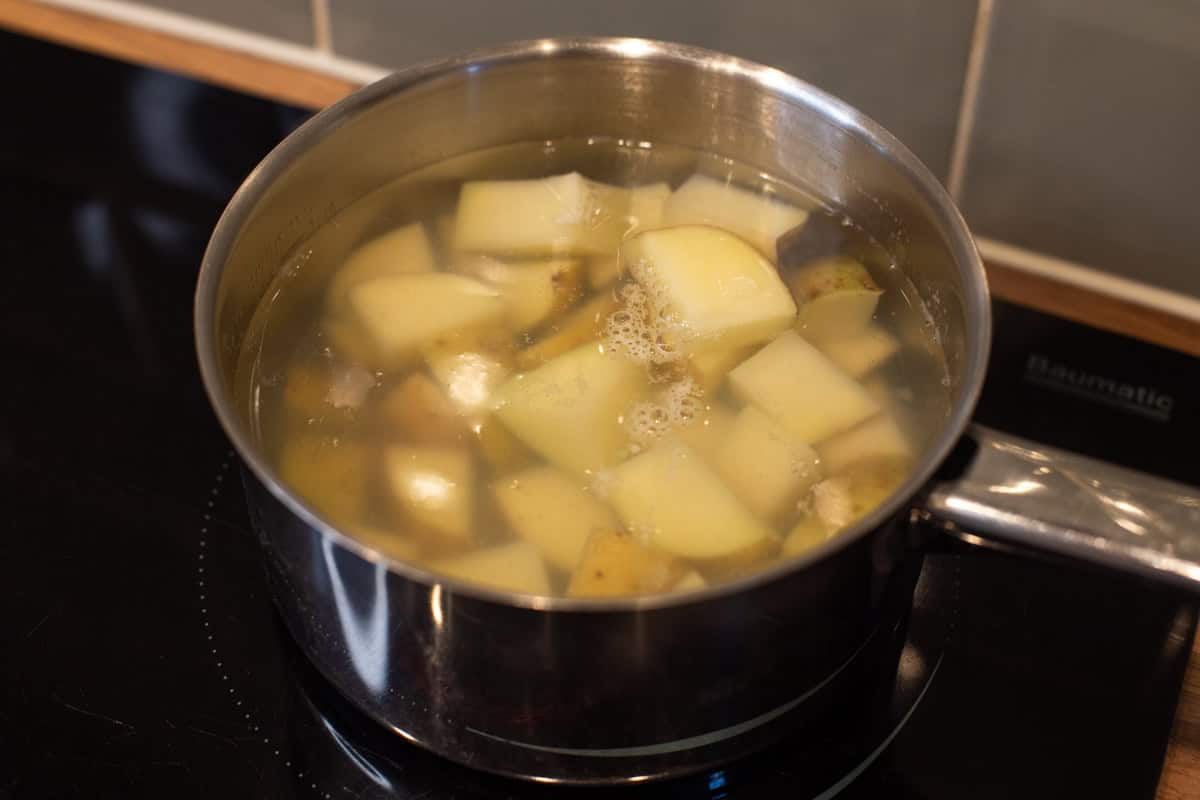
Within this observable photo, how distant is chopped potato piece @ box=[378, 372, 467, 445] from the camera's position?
704mm

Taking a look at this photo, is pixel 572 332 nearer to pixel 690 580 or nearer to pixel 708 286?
pixel 708 286

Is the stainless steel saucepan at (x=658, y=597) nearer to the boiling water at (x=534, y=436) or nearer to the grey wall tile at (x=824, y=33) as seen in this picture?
the boiling water at (x=534, y=436)

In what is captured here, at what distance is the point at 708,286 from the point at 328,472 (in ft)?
0.75

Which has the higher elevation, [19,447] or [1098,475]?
[1098,475]

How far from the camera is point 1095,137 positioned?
0.86 m

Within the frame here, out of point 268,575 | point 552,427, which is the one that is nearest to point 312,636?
point 268,575

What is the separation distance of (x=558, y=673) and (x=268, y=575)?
18 cm

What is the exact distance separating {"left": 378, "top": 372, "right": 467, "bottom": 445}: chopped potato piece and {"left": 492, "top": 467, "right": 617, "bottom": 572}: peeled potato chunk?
0.04m

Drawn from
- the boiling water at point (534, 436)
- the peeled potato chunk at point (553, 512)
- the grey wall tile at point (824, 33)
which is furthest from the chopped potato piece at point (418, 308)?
the grey wall tile at point (824, 33)

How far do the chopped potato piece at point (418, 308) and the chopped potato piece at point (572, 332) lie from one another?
0.03 meters

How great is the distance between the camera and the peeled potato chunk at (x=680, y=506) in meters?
0.65

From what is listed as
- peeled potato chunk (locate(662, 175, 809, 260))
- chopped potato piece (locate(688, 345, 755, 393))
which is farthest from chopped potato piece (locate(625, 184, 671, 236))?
chopped potato piece (locate(688, 345, 755, 393))

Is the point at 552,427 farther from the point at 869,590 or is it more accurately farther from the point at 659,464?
the point at 869,590

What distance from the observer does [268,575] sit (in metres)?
0.66
